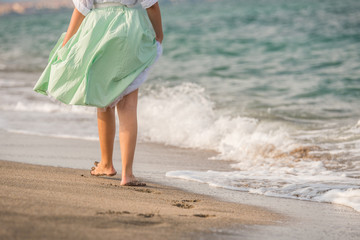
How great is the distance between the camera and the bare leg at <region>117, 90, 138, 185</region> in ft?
11.1

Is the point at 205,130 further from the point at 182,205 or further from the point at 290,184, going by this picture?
the point at 182,205

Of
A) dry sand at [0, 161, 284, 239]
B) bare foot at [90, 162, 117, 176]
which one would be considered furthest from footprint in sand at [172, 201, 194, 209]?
bare foot at [90, 162, 117, 176]

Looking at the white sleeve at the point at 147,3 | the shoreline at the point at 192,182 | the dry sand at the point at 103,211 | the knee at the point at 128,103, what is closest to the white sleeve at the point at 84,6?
the white sleeve at the point at 147,3

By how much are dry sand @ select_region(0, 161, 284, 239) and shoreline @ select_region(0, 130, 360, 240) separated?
118mm

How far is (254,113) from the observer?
23.7 feet

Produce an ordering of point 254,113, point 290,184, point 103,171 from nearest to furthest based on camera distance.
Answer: point 103,171 < point 290,184 < point 254,113

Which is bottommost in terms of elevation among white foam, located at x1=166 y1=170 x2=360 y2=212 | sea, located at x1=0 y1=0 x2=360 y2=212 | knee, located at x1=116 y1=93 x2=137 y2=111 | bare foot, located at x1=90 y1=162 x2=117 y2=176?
sea, located at x1=0 y1=0 x2=360 y2=212

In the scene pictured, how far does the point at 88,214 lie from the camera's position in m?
2.30

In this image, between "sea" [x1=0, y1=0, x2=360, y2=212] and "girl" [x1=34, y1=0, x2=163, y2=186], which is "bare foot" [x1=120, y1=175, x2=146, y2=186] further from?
"sea" [x1=0, y1=0, x2=360, y2=212]

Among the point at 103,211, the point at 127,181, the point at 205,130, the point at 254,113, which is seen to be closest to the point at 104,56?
the point at 127,181

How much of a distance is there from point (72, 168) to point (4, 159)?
2.22ft

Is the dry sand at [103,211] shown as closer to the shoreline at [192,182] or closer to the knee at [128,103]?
the shoreline at [192,182]

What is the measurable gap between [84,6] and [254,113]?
4.31 meters

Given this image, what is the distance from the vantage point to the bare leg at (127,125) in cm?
338
